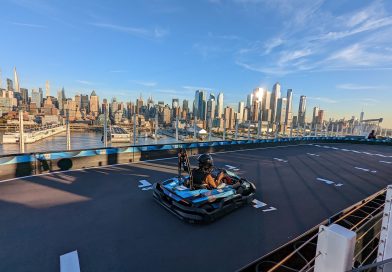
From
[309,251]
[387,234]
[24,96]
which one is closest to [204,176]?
[309,251]

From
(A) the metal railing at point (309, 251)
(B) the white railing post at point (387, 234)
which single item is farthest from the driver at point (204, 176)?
(B) the white railing post at point (387, 234)

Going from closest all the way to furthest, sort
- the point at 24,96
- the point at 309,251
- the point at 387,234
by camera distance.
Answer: the point at 387,234, the point at 309,251, the point at 24,96

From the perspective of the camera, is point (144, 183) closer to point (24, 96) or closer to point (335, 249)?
point (335, 249)

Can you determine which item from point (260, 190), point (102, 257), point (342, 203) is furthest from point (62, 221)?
point (342, 203)

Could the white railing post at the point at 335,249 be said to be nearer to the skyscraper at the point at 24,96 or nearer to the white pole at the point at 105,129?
the white pole at the point at 105,129

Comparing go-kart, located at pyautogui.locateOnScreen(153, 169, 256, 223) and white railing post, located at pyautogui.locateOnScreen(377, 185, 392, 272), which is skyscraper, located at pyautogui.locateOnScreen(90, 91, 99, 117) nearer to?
go-kart, located at pyautogui.locateOnScreen(153, 169, 256, 223)

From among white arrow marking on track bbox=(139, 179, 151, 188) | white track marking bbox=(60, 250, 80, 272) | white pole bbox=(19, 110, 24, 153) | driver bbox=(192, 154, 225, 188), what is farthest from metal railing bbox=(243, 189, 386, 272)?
white pole bbox=(19, 110, 24, 153)
